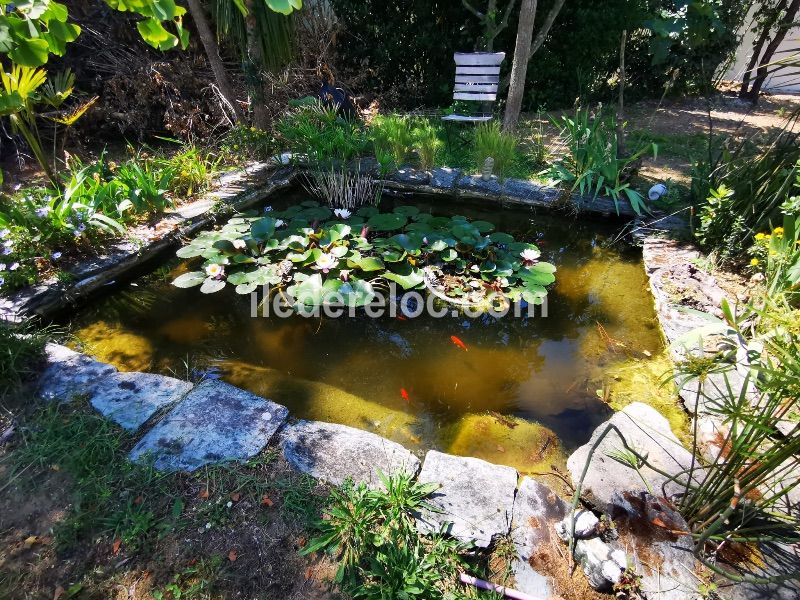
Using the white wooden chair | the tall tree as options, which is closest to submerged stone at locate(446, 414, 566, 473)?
the white wooden chair

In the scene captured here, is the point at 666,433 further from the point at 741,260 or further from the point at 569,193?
the point at 569,193

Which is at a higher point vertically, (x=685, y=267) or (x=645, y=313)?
(x=685, y=267)

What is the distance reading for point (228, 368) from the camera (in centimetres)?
230

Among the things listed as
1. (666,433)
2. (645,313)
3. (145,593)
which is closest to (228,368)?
(145,593)

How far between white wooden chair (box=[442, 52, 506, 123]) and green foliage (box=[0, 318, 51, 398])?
3.93 meters

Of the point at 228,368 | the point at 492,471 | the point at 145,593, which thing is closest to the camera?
the point at 145,593

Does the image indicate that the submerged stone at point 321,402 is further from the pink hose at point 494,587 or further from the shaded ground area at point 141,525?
the pink hose at point 494,587

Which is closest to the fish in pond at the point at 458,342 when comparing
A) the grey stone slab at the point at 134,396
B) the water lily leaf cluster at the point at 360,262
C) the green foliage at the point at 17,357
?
the water lily leaf cluster at the point at 360,262

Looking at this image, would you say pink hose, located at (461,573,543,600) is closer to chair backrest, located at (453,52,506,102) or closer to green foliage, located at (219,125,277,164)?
green foliage, located at (219,125,277,164)

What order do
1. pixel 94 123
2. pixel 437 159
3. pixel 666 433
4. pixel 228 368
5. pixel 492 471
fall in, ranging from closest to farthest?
pixel 492 471 < pixel 666 433 < pixel 228 368 < pixel 437 159 < pixel 94 123

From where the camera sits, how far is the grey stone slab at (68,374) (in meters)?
1.88

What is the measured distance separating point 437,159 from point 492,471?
3.38 metres

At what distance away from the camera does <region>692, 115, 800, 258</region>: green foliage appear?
2494 mm

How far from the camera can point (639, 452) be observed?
1.69 meters
